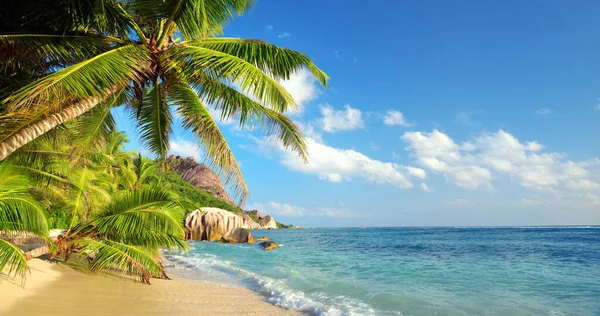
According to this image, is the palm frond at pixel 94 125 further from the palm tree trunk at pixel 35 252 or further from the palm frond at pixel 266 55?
the palm tree trunk at pixel 35 252

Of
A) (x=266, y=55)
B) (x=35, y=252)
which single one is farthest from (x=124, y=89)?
(x=35, y=252)

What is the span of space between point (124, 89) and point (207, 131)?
73.8 inches

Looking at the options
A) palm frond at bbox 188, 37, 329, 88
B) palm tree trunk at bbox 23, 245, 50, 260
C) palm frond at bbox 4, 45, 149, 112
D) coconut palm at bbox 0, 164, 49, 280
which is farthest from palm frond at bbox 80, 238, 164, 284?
palm frond at bbox 188, 37, 329, 88

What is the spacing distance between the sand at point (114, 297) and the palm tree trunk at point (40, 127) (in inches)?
138

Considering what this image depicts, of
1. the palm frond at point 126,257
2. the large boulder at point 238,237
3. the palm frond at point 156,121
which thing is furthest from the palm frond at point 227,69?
the large boulder at point 238,237

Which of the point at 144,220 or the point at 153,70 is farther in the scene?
the point at 144,220

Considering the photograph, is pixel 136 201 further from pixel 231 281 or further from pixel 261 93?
pixel 261 93

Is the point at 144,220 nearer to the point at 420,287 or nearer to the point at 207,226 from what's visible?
the point at 420,287

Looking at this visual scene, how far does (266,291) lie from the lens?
11672mm

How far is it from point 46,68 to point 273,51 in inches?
167

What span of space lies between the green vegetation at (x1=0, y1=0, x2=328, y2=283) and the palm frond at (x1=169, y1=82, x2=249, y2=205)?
0.08 feet

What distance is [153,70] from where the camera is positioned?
282 inches

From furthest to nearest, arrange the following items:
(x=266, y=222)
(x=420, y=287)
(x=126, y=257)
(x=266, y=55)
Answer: (x=266, y=222) → (x=420, y=287) → (x=126, y=257) → (x=266, y=55)

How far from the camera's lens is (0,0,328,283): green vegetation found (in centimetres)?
578
